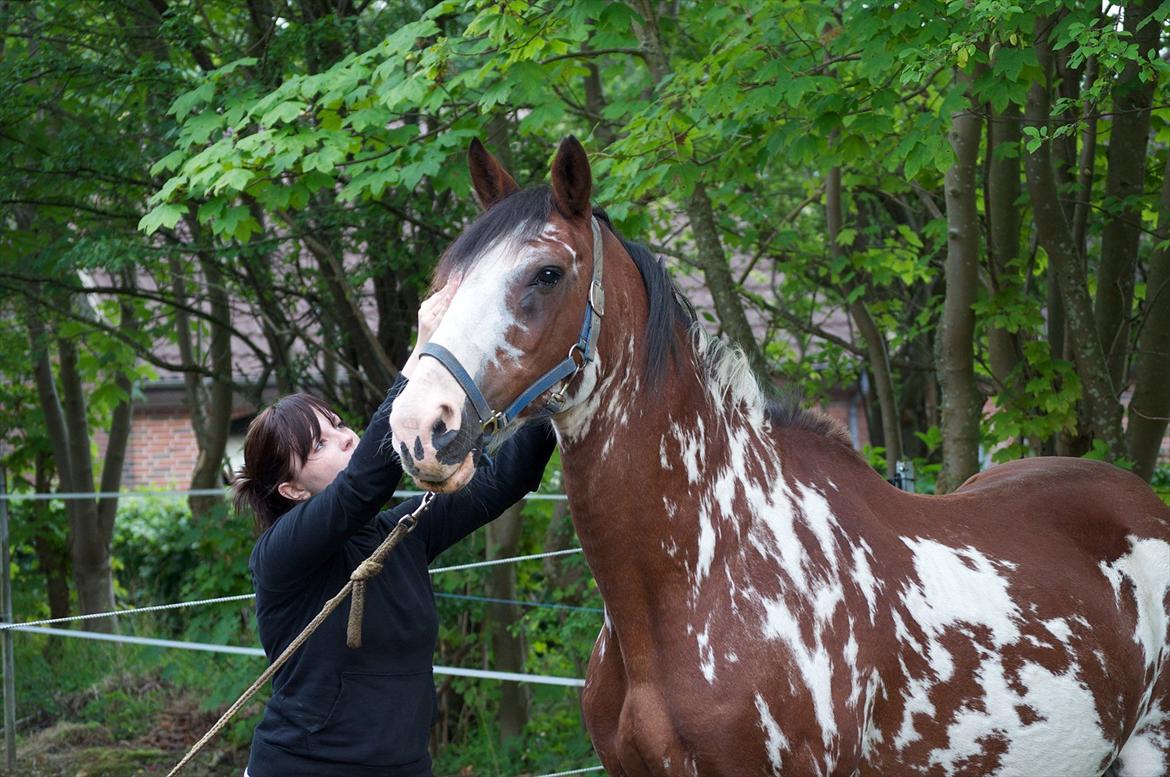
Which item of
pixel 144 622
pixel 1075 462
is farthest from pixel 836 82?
pixel 144 622

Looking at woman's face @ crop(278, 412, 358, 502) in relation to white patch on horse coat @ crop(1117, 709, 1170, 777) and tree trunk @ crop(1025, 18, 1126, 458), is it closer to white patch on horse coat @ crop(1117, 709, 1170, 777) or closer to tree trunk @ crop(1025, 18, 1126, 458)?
white patch on horse coat @ crop(1117, 709, 1170, 777)

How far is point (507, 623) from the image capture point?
6566mm

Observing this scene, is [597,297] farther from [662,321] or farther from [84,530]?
[84,530]

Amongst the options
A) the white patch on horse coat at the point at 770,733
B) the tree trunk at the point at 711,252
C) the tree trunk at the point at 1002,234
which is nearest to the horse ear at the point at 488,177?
the white patch on horse coat at the point at 770,733

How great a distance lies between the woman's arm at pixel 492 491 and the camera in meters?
2.86

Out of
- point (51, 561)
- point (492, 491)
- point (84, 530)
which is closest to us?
point (492, 491)

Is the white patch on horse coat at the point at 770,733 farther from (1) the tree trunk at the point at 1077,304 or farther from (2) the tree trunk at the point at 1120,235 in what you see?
(2) the tree trunk at the point at 1120,235

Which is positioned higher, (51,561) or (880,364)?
(880,364)

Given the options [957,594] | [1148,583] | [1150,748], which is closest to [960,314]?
[1148,583]

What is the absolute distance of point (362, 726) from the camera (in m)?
2.56

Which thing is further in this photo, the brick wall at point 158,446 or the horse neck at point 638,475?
the brick wall at point 158,446

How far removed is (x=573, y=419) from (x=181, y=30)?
13.6 feet

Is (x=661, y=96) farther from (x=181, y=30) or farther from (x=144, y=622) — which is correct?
(x=144, y=622)

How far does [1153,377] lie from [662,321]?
3.15m
